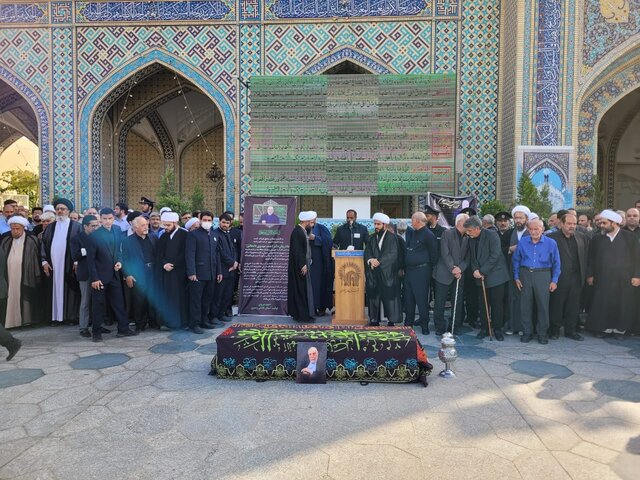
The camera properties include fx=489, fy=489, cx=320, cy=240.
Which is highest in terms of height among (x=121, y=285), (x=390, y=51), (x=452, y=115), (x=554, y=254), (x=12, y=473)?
(x=390, y=51)

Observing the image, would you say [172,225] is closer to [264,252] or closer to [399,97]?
[264,252]

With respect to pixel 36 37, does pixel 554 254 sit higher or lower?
lower

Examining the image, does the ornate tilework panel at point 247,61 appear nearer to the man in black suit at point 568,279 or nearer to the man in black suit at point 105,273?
the man in black suit at point 105,273

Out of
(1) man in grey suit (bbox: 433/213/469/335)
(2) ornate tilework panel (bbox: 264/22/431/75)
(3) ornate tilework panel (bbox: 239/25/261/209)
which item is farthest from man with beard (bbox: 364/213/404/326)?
(2) ornate tilework panel (bbox: 264/22/431/75)

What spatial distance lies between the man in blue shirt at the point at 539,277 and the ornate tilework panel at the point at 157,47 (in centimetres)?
766

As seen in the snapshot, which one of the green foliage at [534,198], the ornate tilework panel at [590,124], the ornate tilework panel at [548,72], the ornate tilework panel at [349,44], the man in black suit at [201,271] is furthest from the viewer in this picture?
the ornate tilework panel at [349,44]

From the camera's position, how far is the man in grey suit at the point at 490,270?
5195mm

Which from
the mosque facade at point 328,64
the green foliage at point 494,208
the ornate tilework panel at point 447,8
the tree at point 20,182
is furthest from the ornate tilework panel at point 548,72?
the tree at point 20,182

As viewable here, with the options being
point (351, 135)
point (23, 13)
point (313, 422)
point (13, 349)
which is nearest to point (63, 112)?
point (23, 13)

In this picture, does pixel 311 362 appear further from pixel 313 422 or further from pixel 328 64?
pixel 328 64

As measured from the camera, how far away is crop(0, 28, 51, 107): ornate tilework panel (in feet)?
35.7

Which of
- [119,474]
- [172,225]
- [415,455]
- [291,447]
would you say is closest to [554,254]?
[415,455]

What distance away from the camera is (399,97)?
10.0 m

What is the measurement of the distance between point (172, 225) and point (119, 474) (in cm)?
338
